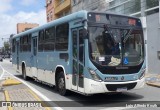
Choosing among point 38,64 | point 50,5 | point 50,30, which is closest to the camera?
point 50,30

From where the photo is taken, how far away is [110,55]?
34.8ft

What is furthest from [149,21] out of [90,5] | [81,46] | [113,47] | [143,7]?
[90,5]

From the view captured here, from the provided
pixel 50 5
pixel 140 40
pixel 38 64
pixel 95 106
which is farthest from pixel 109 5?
pixel 50 5

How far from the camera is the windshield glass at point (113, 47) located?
10.5m

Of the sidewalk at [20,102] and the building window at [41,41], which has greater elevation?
the building window at [41,41]

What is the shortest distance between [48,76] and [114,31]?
4840 millimetres

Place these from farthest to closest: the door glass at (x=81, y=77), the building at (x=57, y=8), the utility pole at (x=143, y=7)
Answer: the building at (x=57, y=8), the utility pole at (x=143, y=7), the door glass at (x=81, y=77)

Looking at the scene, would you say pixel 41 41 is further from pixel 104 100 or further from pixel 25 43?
pixel 104 100

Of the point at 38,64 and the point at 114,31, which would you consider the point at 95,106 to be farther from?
the point at 38,64

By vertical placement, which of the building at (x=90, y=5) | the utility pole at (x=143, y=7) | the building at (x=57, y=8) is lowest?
the utility pole at (x=143, y=7)

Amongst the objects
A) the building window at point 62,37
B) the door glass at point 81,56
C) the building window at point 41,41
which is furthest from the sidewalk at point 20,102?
the building window at point 41,41

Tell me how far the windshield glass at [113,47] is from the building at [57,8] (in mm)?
33559

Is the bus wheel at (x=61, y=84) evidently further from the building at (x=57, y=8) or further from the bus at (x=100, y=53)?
→ the building at (x=57, y=8)

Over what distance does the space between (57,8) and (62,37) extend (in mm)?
38387
